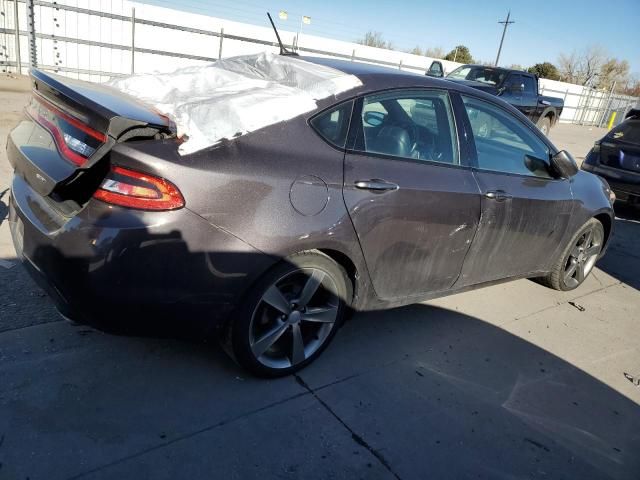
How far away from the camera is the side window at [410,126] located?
2.90 meters

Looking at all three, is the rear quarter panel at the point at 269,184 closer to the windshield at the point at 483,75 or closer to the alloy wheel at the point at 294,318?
the alloy wheel at the point at 294,318

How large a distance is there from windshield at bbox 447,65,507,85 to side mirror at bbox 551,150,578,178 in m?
9.30

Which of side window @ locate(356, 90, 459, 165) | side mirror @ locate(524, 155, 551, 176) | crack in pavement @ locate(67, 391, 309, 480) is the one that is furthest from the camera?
side mirror @ locate(524, 155, 551, 176)

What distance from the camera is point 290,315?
9.09 feet

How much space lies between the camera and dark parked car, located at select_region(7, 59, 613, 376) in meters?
2.23

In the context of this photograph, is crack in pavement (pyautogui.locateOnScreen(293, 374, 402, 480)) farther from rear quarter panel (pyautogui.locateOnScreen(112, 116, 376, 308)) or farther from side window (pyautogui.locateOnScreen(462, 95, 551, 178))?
side window (pyautogui.locateOnScreen(462, 95, 551, 178))

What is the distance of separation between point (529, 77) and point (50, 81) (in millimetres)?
13726

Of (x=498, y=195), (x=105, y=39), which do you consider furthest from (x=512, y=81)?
(x=105, y=39)

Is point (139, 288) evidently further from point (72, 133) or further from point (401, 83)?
point (401, 83)

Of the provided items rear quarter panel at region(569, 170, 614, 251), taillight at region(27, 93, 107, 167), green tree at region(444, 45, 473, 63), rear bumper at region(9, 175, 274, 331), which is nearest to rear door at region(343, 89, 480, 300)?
rear bumper at region(9, 175, 274, 331)

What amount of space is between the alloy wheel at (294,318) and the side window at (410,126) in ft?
2.57

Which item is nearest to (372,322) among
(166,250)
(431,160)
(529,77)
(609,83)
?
(431,160)

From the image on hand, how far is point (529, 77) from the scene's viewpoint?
14.0 metres

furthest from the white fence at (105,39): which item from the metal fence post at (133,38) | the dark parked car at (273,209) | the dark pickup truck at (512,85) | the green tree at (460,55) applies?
the green tree at (460,55)
